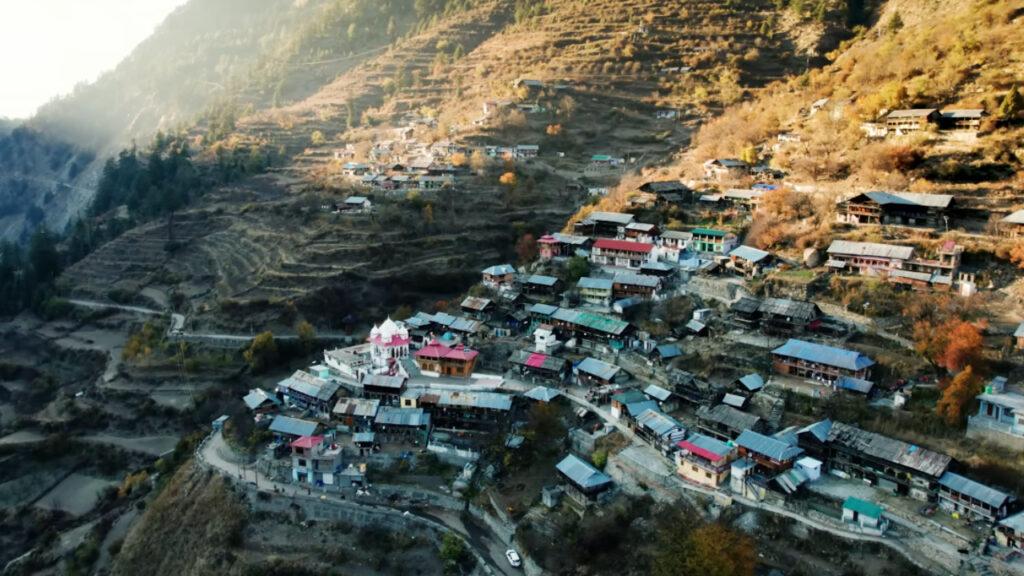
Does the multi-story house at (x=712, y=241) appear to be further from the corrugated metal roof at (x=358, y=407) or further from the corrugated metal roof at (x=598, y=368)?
the corrugated metal roof at (x=358, y=407)

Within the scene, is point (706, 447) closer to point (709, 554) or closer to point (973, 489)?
point (709, 554)

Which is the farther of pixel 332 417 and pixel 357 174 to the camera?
pixel 357 174

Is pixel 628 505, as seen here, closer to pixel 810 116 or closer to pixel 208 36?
pixel 810 116

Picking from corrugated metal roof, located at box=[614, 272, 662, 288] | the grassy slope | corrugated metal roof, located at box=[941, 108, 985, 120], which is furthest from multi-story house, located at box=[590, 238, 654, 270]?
the grassy slope

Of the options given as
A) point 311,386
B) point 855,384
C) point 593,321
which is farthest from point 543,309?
Result: point 855,384

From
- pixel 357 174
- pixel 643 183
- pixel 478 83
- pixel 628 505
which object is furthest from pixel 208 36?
pixel 628 505

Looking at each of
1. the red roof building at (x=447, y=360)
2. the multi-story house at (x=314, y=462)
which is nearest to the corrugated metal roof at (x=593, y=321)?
the red roof building at (x=447, y=360)

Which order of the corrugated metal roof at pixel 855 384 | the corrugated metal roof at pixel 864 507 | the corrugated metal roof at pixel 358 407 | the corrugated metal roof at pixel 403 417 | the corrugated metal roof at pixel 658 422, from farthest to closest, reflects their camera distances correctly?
the corrugated metal roof at pixel 358 407, the corrugated metal roof at pixel 403 417, the corrugated metal roof at pixel 658 422, the corrugated metal roof at pixel 855 384, the corrugated metal roof at pixel 864 507
